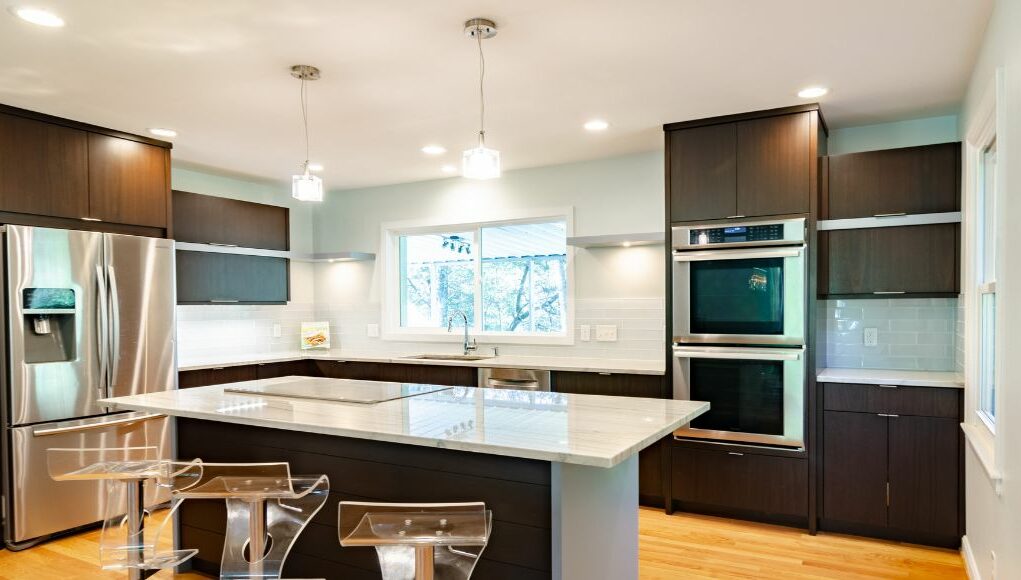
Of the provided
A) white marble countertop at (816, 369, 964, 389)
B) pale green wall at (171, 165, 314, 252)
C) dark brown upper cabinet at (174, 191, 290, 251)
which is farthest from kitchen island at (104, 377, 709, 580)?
pale green wall at (171, 165, 314, 252)

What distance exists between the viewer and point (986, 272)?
3117 mm

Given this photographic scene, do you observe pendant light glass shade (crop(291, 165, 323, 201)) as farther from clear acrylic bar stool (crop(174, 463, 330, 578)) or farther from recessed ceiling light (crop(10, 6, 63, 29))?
clear acrylic bar stool (crop(174, 463, 330, 578))

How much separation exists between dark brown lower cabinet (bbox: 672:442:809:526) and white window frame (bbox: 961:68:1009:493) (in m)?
0.91

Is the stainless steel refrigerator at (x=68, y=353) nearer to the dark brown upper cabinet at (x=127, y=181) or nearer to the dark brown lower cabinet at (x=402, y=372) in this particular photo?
the dark brown upper cabinet at (x=127, y=181)

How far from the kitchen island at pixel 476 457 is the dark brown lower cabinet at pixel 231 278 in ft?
6.84

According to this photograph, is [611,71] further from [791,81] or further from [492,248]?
[492,248]

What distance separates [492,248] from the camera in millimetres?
5594

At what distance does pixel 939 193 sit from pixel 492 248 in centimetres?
320

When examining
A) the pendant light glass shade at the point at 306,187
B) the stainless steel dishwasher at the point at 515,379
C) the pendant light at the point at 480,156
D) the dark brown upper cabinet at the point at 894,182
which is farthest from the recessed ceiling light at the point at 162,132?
the dark brown upper cabinet at the point at 894,182

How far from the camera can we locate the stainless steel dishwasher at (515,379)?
451 cm

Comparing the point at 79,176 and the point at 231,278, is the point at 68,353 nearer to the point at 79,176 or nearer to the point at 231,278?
the point at 79,176

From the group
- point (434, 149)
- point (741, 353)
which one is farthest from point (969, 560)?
point (434, 149)

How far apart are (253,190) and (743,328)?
166 inches

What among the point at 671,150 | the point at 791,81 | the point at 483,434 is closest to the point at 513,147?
the point at 671,150
